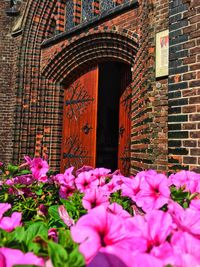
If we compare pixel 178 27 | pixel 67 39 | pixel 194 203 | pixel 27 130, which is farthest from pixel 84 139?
pixel 194 203

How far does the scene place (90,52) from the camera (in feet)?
21.4

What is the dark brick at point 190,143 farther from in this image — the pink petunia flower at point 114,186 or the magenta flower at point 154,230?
the magenta flower at point 154,230

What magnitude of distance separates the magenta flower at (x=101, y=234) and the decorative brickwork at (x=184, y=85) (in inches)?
112

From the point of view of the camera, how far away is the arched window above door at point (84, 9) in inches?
255

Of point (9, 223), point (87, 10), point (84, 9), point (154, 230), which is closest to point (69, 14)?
point (84, 9)

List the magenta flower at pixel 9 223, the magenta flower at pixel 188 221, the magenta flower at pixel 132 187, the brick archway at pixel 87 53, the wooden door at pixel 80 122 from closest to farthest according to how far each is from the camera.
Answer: the magenta flower at pixel 188 221 → the magenta flower at pixel 9 223 → the magenta flower at pixel 132 187 → the brick archway at pixel 87 53 → the wooden door at pixel 80 122

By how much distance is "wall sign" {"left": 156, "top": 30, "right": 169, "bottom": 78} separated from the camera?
14.2 feet

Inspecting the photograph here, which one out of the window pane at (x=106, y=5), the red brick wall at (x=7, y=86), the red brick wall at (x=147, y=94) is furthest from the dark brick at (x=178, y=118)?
the red brick wall at (x=7, y=86)

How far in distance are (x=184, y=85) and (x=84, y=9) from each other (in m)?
4.30

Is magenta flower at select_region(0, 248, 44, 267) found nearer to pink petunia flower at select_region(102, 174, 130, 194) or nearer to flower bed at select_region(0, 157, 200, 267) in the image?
flower bed at select_region(0, 157, 200, 267)

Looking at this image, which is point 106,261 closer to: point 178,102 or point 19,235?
point 19,235

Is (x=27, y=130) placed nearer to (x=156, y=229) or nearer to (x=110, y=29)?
(x=110, y=29)

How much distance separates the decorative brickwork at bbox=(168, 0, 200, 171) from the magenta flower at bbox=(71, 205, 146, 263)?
9.30 ft

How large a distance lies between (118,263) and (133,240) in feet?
0.47
